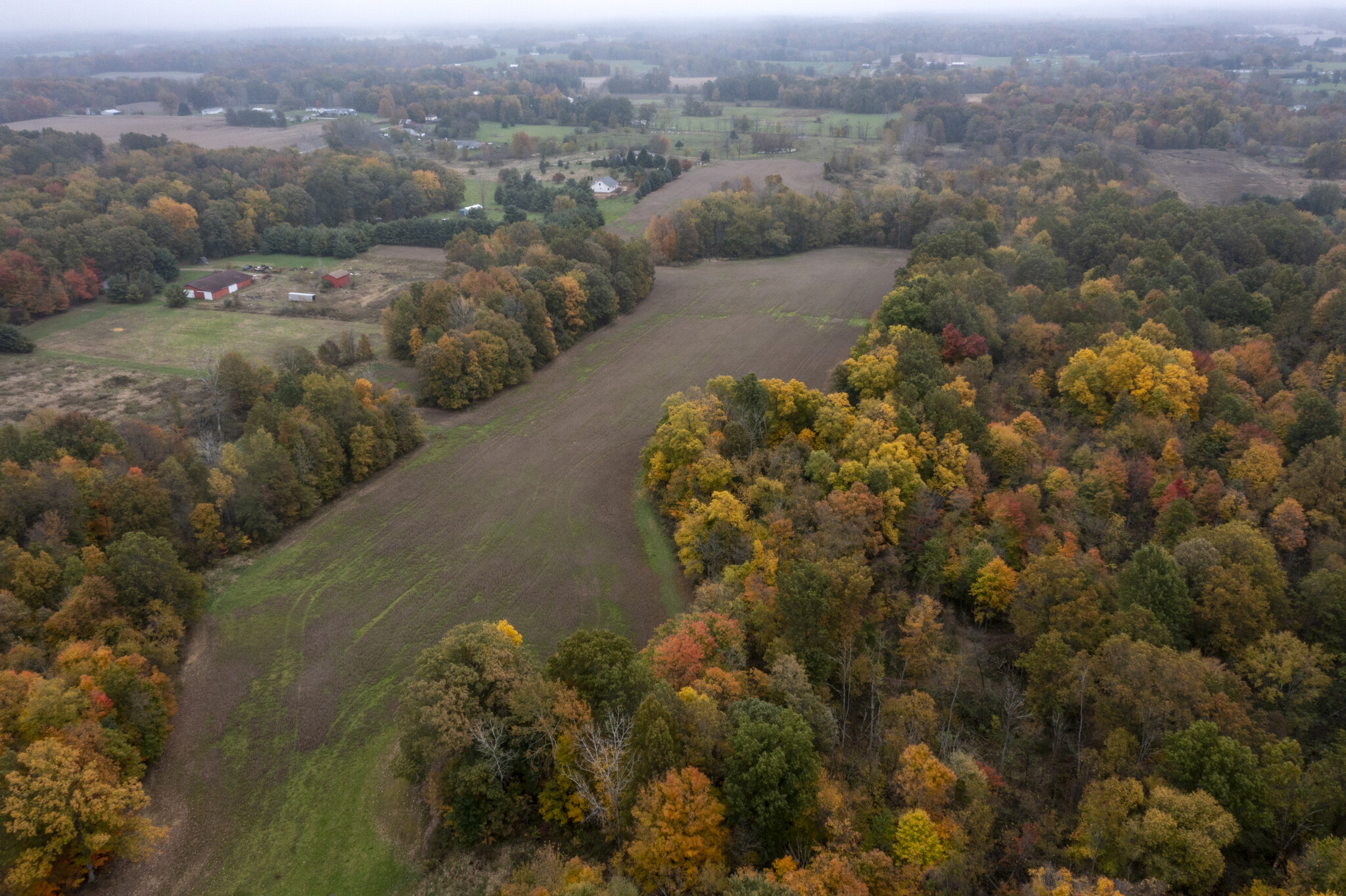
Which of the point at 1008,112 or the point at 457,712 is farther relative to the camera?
the point at 1008,112

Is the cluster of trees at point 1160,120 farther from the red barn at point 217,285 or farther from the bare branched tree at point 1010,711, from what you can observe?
the red barn at point 217,285

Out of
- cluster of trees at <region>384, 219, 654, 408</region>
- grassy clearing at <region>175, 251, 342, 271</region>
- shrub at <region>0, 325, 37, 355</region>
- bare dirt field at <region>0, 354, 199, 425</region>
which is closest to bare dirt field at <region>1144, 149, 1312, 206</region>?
cluster of trees at <region>384, 219, 654, 408</region>

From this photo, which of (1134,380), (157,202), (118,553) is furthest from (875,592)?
(157,202)

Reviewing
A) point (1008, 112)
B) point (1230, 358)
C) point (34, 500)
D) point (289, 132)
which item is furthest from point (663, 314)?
point (289, 132)

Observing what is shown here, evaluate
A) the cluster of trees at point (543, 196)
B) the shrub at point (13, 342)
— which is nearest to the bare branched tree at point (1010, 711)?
the cluster of trees at point (543, 196)

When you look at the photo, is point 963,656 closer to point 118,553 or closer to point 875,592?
point 875,592

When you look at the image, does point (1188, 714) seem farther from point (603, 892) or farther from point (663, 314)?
point (663, 314)
